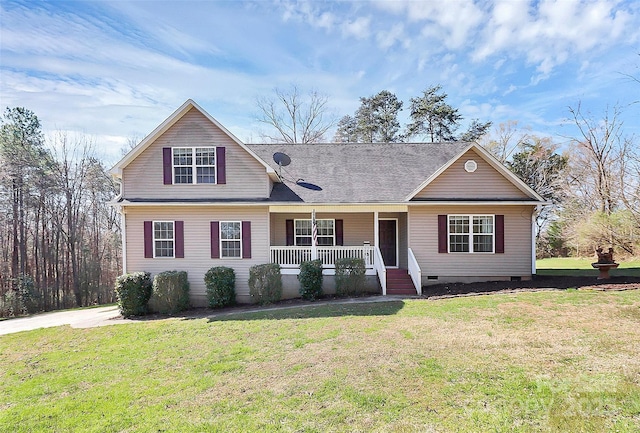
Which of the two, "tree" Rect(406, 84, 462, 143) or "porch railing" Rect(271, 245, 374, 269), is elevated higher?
"tree" Rect(406, 84, 462, 143)

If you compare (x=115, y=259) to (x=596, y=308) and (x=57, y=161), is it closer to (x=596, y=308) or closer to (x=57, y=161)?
(x=57, y=161)

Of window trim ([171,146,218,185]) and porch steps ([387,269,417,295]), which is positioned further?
window trim ([171,146,218,185])

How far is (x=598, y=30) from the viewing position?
1305 centimetres

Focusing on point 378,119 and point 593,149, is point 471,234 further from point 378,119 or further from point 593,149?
point 378,119

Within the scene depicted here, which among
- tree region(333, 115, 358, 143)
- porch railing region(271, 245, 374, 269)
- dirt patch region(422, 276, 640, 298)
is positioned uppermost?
tree region(333, 115, 358, 143)

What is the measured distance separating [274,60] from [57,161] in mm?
17214

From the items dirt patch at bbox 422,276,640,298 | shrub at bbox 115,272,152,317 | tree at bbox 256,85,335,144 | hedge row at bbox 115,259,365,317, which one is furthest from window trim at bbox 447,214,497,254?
tree at bbox 256,85,335,144

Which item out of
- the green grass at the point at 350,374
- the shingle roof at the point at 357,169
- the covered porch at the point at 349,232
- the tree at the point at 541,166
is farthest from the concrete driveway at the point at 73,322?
the tree at the point at 541,166

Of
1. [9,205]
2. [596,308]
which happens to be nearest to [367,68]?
[596,308]

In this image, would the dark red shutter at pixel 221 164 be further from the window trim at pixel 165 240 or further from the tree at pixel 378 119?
the tree at pixel 378 119

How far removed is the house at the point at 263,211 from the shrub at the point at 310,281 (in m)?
0.73

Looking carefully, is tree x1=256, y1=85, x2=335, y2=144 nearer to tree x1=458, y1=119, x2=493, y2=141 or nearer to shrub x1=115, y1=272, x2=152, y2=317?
tree x1=458, y1=119, x2=493, y2=141

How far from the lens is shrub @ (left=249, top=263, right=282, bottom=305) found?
11891 millimetres

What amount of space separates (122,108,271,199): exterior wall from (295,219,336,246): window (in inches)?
98.1
